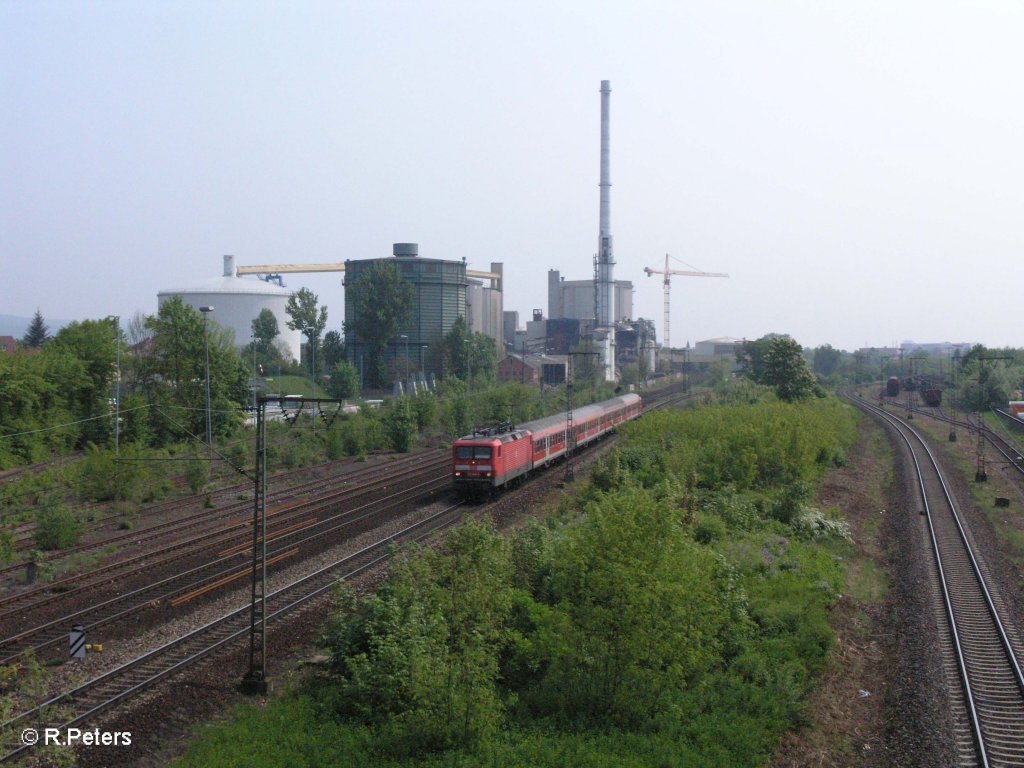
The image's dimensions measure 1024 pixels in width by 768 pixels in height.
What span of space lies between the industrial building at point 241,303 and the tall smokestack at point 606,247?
41.3m

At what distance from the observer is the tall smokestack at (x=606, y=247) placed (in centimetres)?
11488

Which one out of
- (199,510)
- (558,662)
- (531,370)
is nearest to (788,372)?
(199,510)

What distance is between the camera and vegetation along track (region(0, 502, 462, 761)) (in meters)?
13.0

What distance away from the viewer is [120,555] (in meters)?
24.2

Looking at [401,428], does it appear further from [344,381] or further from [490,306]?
[490,306]

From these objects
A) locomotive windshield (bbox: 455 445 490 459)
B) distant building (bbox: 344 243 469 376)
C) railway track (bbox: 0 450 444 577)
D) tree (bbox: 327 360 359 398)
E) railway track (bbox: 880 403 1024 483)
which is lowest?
railway track (bbox: 0 450 444 577)

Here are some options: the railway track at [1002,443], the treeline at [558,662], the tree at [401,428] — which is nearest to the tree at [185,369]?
the tree at [401,428]

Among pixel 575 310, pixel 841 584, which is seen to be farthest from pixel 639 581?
pixel 575 310

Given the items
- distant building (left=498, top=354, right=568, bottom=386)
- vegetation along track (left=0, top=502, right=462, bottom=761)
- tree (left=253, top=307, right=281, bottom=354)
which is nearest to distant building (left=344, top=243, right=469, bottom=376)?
tree (left=253, top=307, right=281, bottom=354)

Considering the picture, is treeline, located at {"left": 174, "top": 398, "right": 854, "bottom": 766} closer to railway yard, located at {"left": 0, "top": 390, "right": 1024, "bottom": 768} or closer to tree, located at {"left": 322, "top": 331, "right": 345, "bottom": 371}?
railway yard, located at {"left": 0, "top": 390, "right": 1024, "bottom": 768}

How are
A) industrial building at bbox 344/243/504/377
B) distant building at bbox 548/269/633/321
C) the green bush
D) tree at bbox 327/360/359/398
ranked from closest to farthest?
the green bush, tree at bbox 327/360/359/398, industrial building at bbox 344/243/504/377, distant building at bbox 548/269/633/321

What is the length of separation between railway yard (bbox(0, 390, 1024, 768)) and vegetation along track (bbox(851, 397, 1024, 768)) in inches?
1.6

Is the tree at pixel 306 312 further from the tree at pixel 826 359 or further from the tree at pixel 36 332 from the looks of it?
the tree at pixel 826 359

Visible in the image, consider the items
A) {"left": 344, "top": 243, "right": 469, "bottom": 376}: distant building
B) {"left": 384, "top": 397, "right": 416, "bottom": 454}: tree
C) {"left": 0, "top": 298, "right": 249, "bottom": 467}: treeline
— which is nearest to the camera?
{"left": 0, "top": 298, "right": 249, "bottom": 467}: treeline
